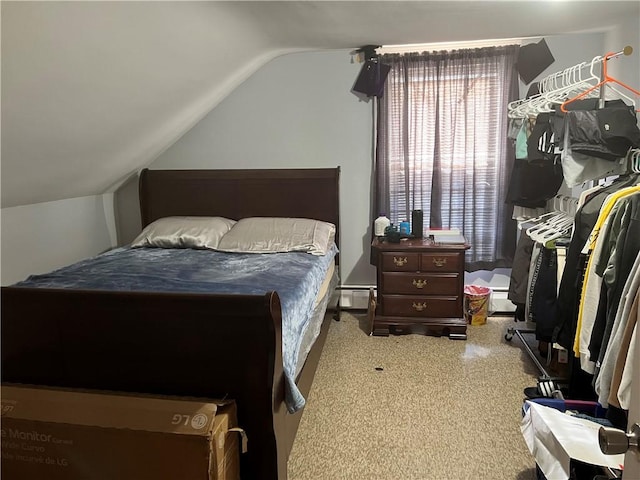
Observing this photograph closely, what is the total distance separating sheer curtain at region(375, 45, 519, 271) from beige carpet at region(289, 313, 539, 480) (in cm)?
85

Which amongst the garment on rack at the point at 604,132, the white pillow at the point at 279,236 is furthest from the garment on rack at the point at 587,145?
the white pillow at the point at 279,236

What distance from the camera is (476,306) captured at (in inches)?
142

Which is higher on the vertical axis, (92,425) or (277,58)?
(277,58)

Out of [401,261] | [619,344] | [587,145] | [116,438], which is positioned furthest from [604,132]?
[116,438]

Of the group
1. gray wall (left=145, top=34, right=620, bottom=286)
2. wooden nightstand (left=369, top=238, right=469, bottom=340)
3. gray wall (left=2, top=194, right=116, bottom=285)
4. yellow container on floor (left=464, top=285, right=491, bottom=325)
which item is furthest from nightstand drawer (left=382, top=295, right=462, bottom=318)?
gray wall (left=2, top=194, right=116, bottom=285)

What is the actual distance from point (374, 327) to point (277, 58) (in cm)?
217

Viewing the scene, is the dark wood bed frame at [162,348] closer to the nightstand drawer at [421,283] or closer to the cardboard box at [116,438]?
the cardboard box at [116,438]

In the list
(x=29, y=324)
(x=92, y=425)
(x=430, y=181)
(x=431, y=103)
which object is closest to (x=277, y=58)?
(x=431, y=103)

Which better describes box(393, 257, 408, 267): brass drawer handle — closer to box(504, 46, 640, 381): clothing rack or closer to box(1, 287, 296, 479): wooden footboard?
box(504, 46, 640, 381): clothing rack

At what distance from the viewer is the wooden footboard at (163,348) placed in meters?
1.71

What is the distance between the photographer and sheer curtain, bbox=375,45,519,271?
3486mm

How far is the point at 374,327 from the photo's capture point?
3.46 metres

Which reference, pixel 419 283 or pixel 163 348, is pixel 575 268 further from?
pixel 163 348

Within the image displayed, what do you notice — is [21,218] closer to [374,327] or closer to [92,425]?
[92,425]
